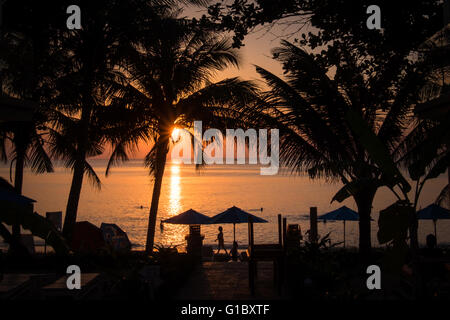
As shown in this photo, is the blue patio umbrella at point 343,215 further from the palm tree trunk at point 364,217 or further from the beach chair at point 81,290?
the beach chair at point 81,290

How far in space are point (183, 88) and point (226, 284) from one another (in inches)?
359

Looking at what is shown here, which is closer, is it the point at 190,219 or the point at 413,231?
the point at 413,231

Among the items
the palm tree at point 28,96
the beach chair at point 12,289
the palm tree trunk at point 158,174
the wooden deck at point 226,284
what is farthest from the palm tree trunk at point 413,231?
the palm tree trunk at point 158,174

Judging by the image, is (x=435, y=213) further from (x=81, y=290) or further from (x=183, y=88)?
(x=81, y=290)

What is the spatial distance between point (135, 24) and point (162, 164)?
215 inches

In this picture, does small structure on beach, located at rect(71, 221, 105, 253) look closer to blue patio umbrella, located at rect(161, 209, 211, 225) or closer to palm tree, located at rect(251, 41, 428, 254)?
blue patio umbrella, located at rect(161, 209, 211, 225)

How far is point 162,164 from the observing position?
59.8 ft

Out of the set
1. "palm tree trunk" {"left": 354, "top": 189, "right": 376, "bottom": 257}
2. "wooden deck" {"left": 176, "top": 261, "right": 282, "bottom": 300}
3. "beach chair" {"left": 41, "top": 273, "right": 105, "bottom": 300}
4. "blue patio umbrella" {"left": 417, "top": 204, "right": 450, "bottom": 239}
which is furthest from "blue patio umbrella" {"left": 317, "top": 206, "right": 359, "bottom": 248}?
"beach chair" {"left": 41, "top": 273, "right": 105, "bottom": 300}

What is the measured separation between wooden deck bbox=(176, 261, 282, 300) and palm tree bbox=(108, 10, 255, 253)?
5037mm

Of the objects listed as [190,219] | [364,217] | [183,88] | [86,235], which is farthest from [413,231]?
[86,235]

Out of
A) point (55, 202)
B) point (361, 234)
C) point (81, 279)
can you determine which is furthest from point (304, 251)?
point (55, 202)

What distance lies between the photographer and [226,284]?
10523 mm

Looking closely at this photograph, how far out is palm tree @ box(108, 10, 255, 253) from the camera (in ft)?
55.4

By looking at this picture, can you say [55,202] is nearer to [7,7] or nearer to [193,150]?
[193,150]
